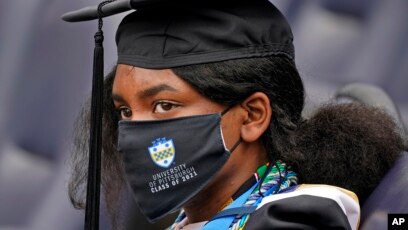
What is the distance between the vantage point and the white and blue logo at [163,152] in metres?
1.92

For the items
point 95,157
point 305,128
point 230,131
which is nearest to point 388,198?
point 305,128

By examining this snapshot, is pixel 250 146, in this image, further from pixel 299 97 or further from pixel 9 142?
pixel 9 142

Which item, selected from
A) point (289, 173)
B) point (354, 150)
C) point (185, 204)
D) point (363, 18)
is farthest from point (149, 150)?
point (363, 18)

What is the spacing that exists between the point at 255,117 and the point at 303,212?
353 mm

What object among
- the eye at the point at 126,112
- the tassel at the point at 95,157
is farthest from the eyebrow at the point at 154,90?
the tassel at the point at 95,157

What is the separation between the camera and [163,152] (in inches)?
75.7

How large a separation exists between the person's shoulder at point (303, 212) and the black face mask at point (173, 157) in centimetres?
19

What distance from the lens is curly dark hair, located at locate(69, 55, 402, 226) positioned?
1.92 meters

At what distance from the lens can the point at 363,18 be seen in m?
3.02

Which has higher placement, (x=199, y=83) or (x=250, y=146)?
(x=199, y=83)

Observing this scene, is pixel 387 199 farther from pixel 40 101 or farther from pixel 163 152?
pixel 40 101

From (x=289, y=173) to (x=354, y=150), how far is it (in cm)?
17

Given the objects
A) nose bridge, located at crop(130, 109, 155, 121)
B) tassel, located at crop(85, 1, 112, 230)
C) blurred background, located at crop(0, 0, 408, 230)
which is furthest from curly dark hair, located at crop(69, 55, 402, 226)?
blurred background, located at crop(0, 0, 408, 230)

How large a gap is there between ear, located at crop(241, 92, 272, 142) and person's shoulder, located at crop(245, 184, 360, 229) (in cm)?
22
